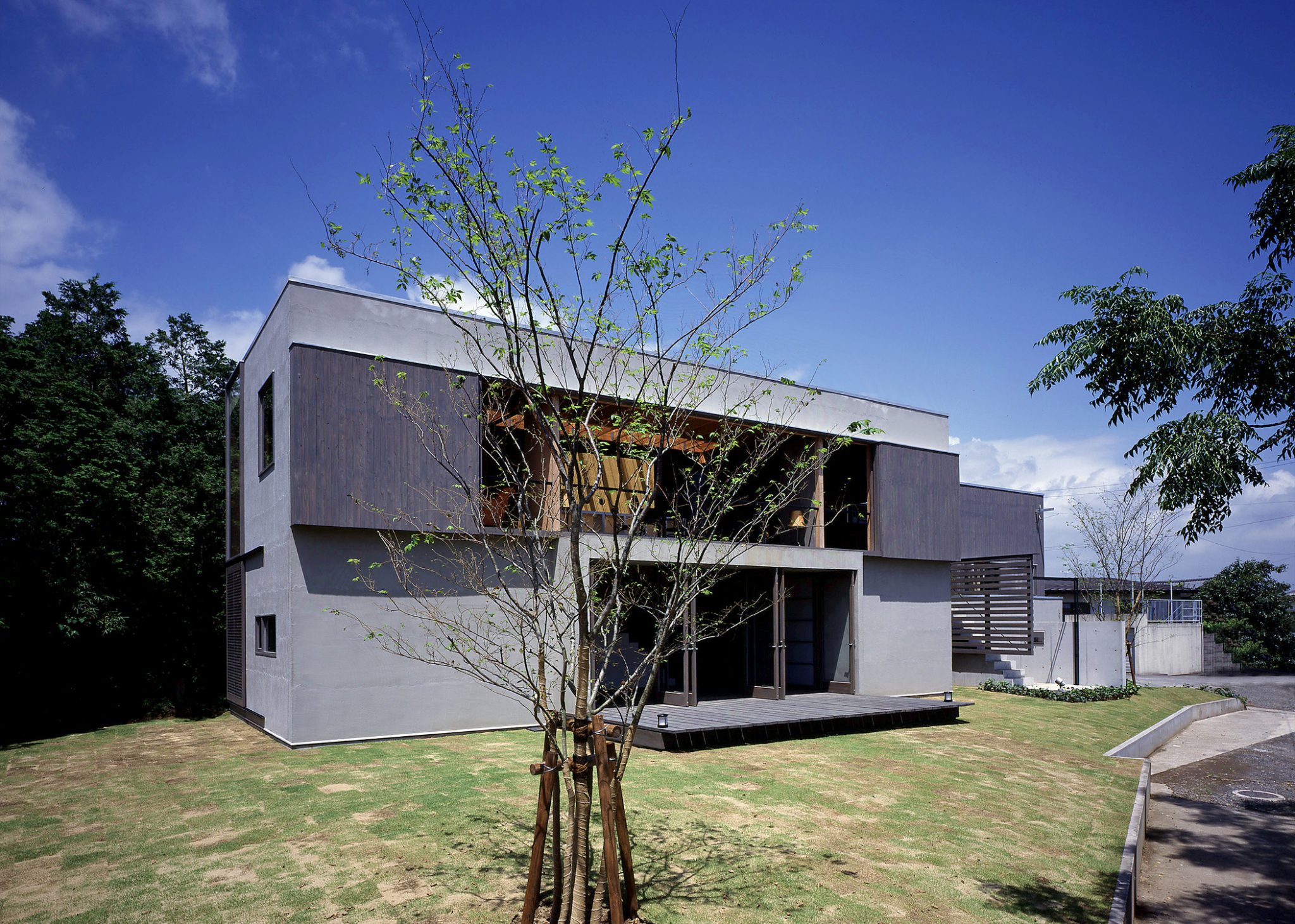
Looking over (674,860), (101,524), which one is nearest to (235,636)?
(101,524)

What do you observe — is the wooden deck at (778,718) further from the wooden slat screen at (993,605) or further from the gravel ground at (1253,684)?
the gravel ground at (1253,684)

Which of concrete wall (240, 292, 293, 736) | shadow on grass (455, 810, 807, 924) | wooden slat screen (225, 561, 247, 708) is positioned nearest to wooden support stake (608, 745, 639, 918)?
shadow on grass (455, 810, 807, 924)

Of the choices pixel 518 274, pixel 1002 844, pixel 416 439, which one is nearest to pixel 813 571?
pixel 416 439

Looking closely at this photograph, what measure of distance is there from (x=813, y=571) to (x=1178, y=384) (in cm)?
Result: 1156

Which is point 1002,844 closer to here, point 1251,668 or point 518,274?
point 518,274

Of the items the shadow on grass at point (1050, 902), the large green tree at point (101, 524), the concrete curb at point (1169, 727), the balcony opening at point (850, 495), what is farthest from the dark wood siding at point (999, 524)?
the shadow on grass at point (1050, 902)

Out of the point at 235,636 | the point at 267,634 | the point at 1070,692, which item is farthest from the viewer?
the point at 1070,692

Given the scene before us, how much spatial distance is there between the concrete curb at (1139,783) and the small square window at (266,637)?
10943 millimetres

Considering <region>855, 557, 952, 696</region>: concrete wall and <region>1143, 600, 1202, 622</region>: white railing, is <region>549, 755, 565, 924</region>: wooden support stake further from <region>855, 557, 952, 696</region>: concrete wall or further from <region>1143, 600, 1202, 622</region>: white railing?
<region>1143, 600, 1202, 622</region>: white railing

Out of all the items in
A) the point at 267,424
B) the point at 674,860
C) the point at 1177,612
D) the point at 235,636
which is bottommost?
the point at 1177,612

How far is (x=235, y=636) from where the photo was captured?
614 inches

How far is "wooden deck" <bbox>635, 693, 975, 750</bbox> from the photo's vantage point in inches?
468

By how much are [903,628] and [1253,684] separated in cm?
1775

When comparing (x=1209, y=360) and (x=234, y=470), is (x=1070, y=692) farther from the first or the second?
(x=234, y=470)
